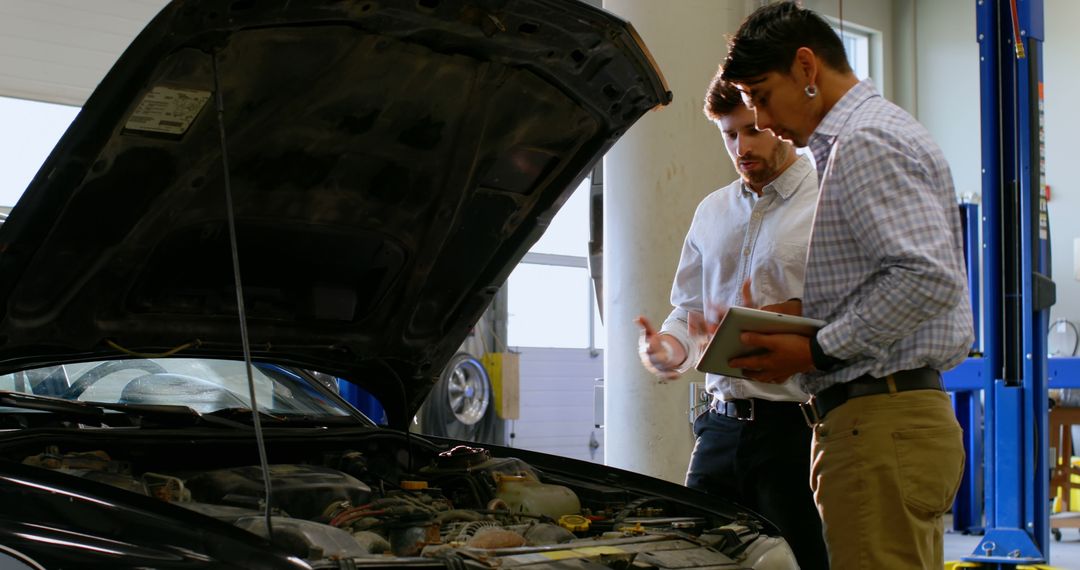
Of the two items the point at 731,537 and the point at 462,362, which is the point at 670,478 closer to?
the point at 731,537

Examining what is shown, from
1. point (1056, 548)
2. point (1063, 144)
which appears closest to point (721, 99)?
point (1056, 548)

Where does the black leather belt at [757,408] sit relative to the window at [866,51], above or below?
below

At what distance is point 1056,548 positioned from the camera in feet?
22.8

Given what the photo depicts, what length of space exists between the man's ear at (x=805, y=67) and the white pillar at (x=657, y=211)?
103 inches

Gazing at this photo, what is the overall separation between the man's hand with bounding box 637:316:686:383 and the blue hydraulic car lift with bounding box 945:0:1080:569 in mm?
3159

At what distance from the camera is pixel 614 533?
2041 mm

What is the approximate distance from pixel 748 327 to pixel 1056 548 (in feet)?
19.3

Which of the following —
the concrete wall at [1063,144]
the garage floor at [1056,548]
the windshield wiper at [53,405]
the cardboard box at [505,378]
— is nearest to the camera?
the windshield wiper at [53,405]

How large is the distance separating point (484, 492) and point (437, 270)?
2.16 ft

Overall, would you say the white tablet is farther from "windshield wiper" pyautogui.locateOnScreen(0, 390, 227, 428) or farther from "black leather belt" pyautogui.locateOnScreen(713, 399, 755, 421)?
"windshield wiper" pyautogui.locateOnScreen(0, 390, 227, 428)

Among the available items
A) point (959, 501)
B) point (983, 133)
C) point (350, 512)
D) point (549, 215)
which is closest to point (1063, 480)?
point (959, 501)

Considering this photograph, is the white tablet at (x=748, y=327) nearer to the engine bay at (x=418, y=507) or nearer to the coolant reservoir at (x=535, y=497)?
the engine bay at (x=418, y=507)

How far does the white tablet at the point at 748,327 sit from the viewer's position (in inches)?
81.0

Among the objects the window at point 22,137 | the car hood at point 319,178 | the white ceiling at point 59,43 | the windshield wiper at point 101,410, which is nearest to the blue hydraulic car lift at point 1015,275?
the car hood at point 319,178
